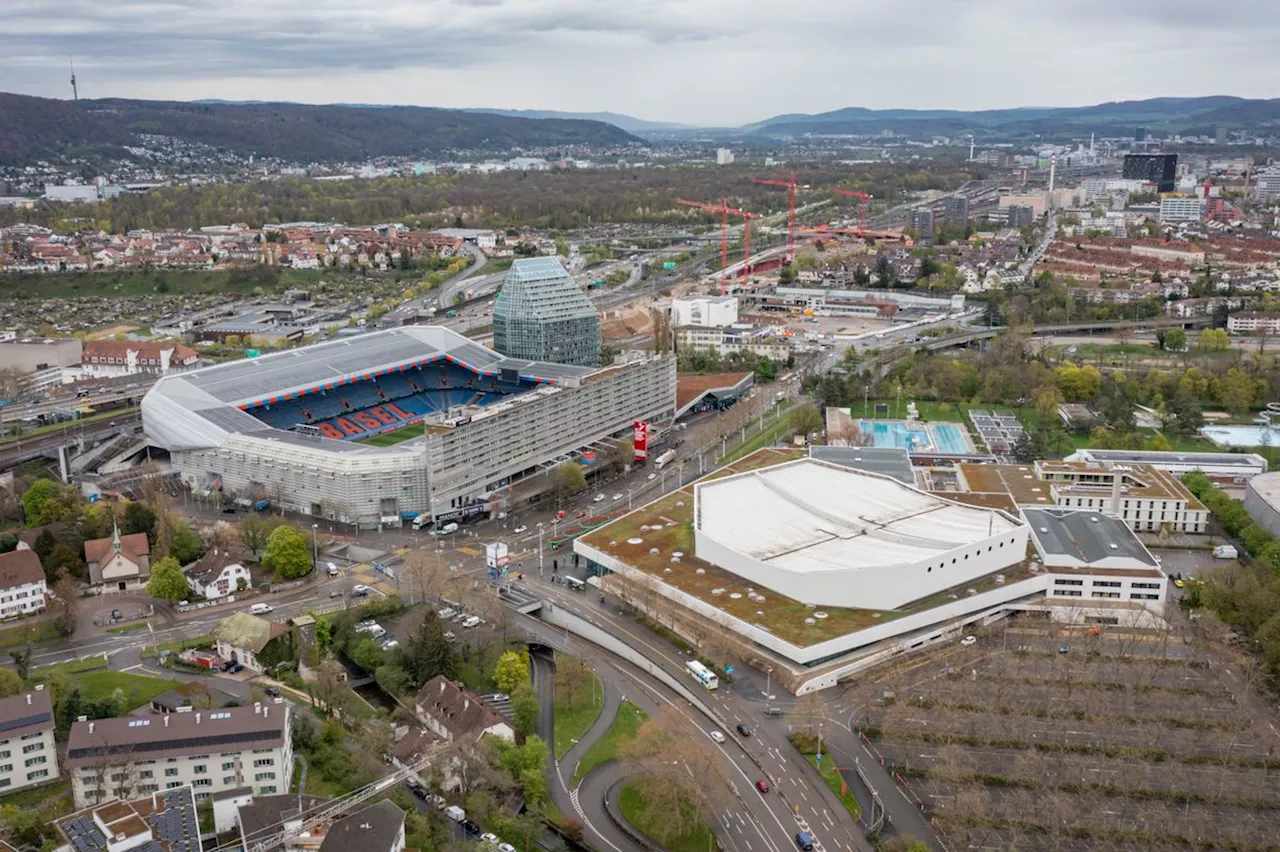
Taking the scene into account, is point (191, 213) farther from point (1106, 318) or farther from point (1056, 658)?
point (1056, 658)

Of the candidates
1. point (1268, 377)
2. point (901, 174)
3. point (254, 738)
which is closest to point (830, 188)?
point (901, 174)

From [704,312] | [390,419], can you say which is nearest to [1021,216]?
[704,312]

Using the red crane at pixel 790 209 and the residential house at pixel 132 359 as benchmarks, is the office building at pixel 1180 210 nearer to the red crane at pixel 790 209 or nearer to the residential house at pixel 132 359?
the red crane at pixel 790 209

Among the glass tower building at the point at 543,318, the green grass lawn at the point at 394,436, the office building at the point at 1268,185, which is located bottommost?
the green grass lawn at the point at 394,436

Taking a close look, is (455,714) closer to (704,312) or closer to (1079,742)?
(1079,742)

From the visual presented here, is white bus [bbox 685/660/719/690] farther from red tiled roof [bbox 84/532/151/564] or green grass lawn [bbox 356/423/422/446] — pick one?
green grass lawn [bbox 356/423/422/446]

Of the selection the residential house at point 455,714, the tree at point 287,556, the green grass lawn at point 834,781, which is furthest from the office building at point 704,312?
the green grass lawn at point 834,781
